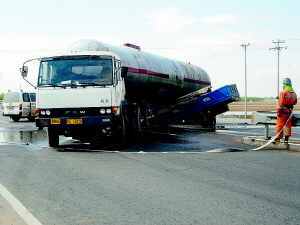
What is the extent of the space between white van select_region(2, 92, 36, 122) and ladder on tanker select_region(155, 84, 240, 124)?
42.6 ft

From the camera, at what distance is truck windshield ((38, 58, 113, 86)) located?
1079 centimetres

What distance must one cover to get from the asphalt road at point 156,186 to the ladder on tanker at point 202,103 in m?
6.66

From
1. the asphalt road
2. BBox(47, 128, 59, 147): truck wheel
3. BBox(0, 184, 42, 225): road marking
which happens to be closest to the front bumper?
BBox(47, 128, 59, 147): truck wheel

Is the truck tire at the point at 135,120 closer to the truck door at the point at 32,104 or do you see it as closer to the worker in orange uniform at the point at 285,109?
the worker in orange uniform at the point at 285,109

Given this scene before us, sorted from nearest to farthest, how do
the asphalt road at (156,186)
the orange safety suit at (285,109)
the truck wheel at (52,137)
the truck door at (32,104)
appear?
the asphalt road at (156,186)
the orange safety suit at (285,109)
the truck wheel at (52,137)
the truck door at (32,104)

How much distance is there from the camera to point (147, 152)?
1025 centimetres

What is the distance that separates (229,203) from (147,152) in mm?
5384

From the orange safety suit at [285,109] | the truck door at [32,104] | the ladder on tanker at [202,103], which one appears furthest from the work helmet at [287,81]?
the truck door at [32,104]

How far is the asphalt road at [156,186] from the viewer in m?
4.46

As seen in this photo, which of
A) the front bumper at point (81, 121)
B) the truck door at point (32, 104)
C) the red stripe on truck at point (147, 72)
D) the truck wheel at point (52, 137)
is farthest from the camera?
the truck door at point (32, 104)

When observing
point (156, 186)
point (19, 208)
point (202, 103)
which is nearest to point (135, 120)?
point (202, 103)

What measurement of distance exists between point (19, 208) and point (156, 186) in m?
2.08

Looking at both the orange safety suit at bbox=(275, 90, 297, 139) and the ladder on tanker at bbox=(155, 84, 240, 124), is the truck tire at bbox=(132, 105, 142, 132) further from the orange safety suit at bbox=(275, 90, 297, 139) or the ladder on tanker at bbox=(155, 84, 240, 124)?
the orange safety suit at bbox=(275, 90, 297, 139)

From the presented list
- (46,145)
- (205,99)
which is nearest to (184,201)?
(46,145)
